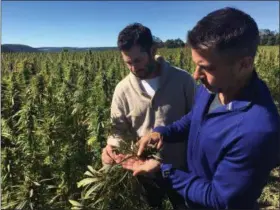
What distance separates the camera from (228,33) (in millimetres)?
1537

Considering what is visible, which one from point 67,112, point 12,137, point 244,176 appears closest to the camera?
point 244,176

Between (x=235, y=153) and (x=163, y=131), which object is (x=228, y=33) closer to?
(x=235, y=153)

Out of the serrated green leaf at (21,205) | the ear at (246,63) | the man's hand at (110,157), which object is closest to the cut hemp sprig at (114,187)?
the man's hand at (110,157)

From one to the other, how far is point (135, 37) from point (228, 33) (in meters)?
1.10

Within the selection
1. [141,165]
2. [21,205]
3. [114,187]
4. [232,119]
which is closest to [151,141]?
[141,165]

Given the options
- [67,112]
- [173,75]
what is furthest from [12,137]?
[173,75]

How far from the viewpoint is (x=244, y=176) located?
1.56 metres

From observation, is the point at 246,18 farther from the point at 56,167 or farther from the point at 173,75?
the point at 56,167

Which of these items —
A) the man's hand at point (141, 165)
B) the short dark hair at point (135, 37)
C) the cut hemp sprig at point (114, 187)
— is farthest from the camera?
the short dark hair at point (135, 37)

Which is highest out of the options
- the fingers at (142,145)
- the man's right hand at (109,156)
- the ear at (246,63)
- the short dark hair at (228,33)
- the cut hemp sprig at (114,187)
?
the short dark hair at (228,33)

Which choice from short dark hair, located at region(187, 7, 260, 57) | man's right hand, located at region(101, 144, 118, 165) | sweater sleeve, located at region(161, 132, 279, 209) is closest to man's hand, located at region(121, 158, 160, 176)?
man's right hand, located at region(101, 144, 118, 165)

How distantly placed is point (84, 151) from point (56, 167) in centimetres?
33

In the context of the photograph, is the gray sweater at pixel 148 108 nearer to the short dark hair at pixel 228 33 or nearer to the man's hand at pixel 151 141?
the man's hand at pixel 151 141

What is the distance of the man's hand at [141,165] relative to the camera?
1.92 m
